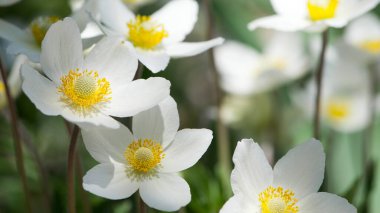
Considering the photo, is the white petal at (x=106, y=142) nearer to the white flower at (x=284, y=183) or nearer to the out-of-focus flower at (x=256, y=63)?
the white flower at (x=284, y=183)

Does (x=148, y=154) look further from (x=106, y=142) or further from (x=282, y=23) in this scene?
(x=282, y=23)

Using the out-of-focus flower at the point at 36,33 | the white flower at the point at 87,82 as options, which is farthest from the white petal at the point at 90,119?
the out-of-focus flower at the point at 36,33

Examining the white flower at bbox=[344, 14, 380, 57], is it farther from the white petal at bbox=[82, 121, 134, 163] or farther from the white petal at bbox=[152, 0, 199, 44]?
the white petal at bbox=[82, 121, 134, 163]

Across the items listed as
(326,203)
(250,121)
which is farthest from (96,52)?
(250,121)

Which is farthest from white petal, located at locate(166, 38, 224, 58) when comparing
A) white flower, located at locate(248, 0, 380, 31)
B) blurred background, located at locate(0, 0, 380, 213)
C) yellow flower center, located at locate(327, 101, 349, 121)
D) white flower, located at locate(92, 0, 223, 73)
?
yellow flower center, located at locate(327, 101, 349, 121)

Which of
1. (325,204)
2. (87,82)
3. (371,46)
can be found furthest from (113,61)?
(371,46)

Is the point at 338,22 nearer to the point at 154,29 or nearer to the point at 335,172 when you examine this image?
the point at 154,29
